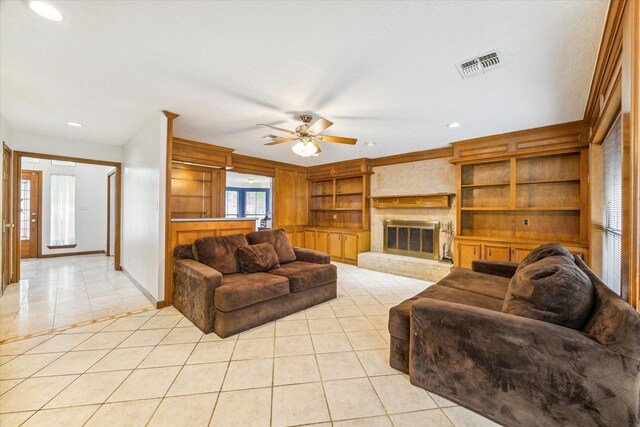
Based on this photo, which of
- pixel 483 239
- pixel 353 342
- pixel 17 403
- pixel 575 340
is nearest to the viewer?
pixel 575 340

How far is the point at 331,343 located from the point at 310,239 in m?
4.35

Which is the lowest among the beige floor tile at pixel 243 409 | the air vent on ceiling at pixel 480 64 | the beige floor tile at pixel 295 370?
the beige floor tile at pixel 243 409

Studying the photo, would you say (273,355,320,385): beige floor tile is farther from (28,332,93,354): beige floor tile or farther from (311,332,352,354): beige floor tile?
(28,332,93,354): beige floor tile

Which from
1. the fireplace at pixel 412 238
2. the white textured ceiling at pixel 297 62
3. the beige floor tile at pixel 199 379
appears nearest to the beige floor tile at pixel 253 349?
the beige floor tile at pixel 199 379

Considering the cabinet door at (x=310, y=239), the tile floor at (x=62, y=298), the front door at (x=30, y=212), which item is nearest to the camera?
the tile floor at (x=62, y=298)

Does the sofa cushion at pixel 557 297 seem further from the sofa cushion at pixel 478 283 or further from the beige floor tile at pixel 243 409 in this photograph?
the beige floor tile at pixel 243 409

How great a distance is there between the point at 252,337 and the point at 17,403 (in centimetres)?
154

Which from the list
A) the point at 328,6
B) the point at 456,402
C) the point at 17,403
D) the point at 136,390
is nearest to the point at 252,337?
the point at 136,390

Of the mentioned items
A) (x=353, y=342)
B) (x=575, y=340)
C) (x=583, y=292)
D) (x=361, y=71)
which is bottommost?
(x=353, y=342)

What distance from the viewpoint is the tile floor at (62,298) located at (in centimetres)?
281

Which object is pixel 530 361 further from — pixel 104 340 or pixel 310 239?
pixel 310 239

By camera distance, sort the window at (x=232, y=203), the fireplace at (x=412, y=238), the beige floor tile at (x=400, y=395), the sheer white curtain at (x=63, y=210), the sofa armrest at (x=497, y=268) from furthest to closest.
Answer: the window at (x=232, y=203)
the sheer white curtain at (x=63, y=210)
the fireplace at (x=412, y=238)
the sofa armrest at (x=497, y=268)
the beige floor tile at (x=400, y=395)

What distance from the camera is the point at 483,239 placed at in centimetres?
407

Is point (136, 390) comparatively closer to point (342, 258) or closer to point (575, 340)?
point (575, 340)
